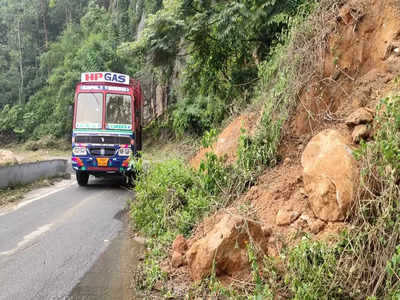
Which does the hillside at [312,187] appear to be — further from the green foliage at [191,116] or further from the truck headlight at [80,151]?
the green foliage at [191,116]

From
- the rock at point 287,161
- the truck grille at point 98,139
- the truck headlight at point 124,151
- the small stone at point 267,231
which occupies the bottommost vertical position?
the truck headlight at point 124,151

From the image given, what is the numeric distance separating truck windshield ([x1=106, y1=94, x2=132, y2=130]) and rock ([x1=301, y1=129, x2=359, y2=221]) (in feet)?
24.1

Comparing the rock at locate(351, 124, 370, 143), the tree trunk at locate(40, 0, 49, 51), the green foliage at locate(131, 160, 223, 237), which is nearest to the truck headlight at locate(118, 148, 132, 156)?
the green foliage at locate(131, 160, 223, 237)

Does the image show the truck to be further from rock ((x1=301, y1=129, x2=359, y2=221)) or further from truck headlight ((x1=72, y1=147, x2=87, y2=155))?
rock ((x1=301, y1=129, x2=359, y2=221))

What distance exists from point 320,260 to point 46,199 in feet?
25.4

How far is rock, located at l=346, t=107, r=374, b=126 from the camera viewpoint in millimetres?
3748

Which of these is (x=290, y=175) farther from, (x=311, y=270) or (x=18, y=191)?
(x=18, y=191)

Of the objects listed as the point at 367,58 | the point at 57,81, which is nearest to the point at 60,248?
the point at 367,58

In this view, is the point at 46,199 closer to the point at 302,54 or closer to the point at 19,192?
the point at 19,192

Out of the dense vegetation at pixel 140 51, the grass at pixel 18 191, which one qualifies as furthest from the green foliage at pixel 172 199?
the grass at pixel 18 191

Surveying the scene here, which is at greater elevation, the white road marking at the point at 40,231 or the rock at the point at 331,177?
the rock at the point at 331,177

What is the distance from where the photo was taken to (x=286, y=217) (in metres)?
3.69

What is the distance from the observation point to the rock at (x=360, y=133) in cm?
365

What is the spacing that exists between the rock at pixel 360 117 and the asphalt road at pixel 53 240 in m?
3.69
